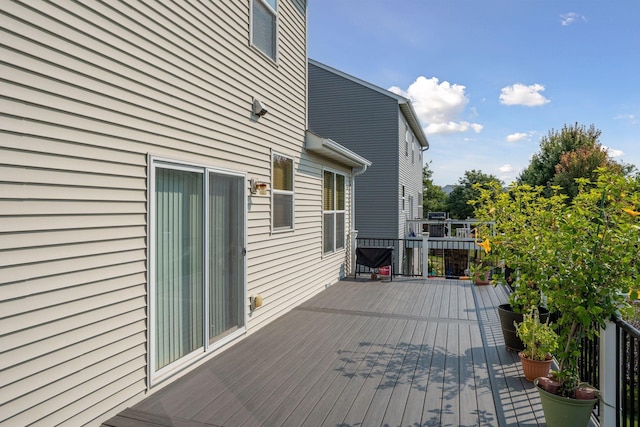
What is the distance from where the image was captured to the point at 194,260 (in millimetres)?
3383

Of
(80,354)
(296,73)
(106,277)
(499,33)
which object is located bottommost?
(80,354)

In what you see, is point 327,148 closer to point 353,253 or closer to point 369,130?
point 353,253

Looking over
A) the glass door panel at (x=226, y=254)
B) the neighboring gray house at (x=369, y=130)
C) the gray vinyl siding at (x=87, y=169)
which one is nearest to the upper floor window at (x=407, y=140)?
the neighboring gray house at (x=369, y=130)

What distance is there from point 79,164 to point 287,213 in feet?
11.0

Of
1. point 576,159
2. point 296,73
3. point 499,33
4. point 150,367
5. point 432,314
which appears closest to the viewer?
point 150,367

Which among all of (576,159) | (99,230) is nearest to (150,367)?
(99,230)

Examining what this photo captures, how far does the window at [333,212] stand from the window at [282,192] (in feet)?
5.29

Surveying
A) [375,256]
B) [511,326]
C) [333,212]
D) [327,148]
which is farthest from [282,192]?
[375,256]

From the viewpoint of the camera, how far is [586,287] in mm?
2246

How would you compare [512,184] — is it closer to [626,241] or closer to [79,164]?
[626,241]

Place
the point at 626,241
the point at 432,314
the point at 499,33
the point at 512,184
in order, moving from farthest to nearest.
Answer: the point at 499,33 < the point at 432,314 < the point at 512,184 < the point at 626,241

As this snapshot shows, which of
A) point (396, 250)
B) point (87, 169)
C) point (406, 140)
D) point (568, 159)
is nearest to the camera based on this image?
point (87, 169)

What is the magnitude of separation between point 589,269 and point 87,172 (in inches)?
124

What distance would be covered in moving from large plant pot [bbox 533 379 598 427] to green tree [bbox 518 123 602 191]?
19641mm
